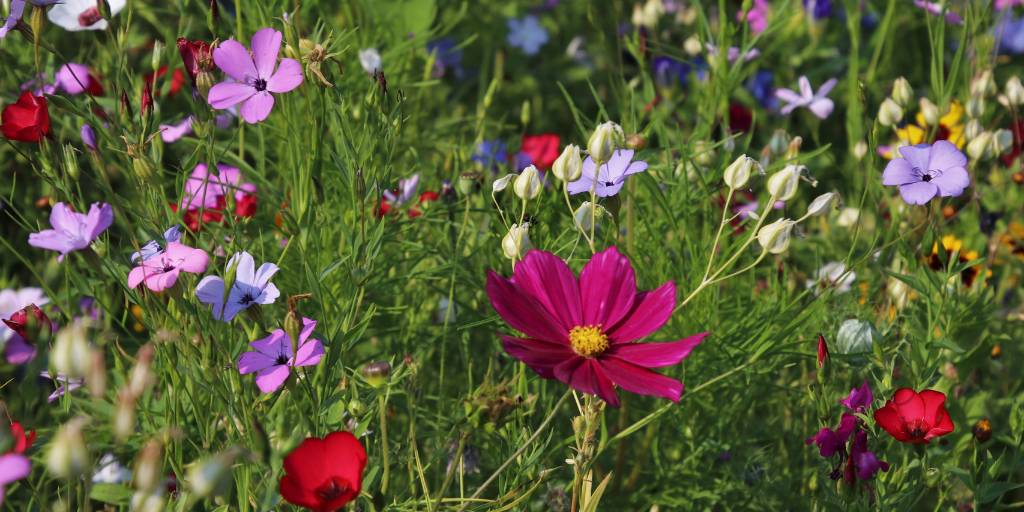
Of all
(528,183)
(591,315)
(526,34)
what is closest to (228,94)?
(528,183)

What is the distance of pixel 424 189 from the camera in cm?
153

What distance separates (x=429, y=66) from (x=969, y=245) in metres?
0.91

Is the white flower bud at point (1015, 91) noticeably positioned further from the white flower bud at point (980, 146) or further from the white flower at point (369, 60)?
the white flower at point (369, 60)

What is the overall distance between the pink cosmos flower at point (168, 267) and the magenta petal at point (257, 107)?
0.14 meters

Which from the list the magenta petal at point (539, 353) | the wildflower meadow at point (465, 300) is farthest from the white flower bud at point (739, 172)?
the magenta petal at point (539, 353)

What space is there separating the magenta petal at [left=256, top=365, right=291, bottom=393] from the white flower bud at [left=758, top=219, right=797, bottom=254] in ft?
1.39

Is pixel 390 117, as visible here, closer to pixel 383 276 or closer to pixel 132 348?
pixel 383 276

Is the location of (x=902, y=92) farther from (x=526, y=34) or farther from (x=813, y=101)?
(x=526, y=34)

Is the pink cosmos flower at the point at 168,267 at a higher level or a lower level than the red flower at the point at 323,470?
higher

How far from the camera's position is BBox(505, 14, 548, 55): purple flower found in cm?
243

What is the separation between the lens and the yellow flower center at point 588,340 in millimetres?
934

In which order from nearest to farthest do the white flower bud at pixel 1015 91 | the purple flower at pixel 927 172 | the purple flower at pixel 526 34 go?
the purple flower at pixel 927 172, the white flower bud at pixel 1015 91, the purple flower at pixel 526 34

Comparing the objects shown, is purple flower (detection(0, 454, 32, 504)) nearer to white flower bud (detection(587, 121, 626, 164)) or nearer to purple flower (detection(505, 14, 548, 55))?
white flower bud (detection(587, 121, 626, 164))

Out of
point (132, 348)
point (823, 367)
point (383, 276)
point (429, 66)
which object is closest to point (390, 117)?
point (383, 276)
